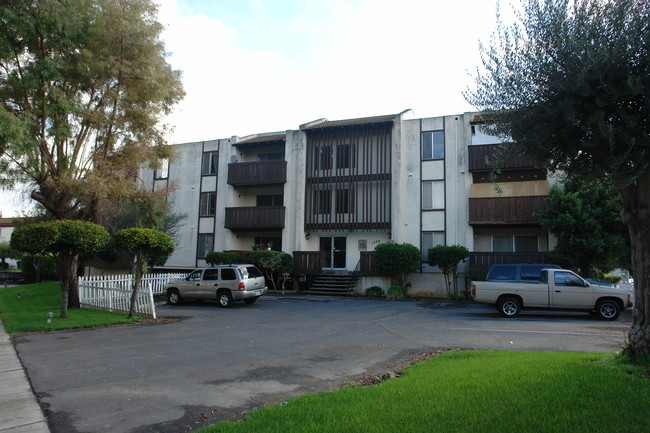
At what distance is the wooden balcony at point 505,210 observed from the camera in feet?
73.3

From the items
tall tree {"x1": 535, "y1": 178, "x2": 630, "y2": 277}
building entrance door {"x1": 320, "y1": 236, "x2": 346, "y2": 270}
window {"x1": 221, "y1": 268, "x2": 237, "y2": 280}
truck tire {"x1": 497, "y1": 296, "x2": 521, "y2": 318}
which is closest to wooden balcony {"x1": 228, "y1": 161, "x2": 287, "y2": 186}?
building entrance door {"x1": 320, "y1": 236, "x2": 346, "y2": 270}

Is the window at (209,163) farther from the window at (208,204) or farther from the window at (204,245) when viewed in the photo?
the window at (204,245)

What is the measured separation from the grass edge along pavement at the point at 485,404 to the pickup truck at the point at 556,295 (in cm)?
942

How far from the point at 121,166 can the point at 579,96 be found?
16560 mm

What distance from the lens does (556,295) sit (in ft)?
49.5

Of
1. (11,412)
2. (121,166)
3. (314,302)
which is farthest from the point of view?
(314,302)

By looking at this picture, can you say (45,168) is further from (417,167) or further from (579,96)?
(417,167)

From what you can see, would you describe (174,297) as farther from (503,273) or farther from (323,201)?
(503,273)

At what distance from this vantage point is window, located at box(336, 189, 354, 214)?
27250 millimetres

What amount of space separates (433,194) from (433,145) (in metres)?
2.89

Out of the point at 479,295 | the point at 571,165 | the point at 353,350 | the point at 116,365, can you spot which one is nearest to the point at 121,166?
the point at 116,365

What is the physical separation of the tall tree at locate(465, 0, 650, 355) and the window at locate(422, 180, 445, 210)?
18666 mm

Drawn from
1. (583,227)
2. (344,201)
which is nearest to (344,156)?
(344,201)

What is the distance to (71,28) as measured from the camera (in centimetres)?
1504
